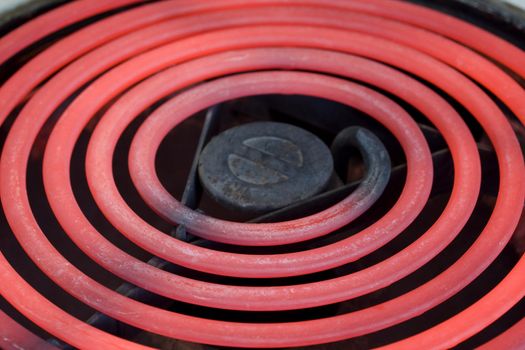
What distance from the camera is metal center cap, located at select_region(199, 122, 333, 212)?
1.30 meters

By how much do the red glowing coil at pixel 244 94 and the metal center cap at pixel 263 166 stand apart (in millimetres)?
99

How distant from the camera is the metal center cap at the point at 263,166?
4.28ft

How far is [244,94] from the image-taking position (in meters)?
1.46

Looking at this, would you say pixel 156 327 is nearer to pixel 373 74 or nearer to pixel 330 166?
pixel 330 166

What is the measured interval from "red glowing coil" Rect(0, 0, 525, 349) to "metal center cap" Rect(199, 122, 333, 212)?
0.10 metres

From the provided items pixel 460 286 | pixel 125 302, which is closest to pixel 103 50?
pixel 125 302

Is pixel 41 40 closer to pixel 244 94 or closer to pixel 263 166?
pixel 244 94

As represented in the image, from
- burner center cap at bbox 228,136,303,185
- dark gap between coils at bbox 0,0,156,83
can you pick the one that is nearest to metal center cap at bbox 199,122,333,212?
burner center cap at bbox 228,136,303,185

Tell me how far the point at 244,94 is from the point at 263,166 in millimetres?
182

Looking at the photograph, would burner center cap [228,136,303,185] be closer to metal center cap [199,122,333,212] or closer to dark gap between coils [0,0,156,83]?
metal center cap [199,122,333,212]

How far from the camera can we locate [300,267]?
43.2 inches

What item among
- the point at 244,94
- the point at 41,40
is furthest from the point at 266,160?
the point at 41,40

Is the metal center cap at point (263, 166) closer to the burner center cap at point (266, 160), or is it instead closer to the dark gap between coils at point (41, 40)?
the burner center cap at point (266, 160)

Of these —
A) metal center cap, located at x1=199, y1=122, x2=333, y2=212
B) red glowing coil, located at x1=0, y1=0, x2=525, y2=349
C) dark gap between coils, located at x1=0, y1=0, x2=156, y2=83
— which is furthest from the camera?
dark gap between coils, located at x1=0, y1=0, x2=156, y2=83
